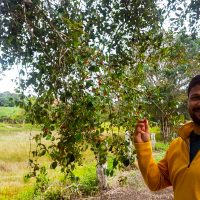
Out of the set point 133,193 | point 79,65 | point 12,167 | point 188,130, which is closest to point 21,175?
point 12,167

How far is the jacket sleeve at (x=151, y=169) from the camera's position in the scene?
2.37 meters

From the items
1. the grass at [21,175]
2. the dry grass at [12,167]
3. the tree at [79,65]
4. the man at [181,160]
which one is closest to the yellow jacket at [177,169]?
the man at [181,160]

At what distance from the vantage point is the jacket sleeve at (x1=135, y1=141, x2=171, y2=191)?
2.37 m

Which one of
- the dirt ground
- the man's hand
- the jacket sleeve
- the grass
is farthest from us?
the grass

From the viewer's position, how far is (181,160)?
2.21 m

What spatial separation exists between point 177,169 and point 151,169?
0.23 m

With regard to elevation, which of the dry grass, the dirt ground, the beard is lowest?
the dirt ground

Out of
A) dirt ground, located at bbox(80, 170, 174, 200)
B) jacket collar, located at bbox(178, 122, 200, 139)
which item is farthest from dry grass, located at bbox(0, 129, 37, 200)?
jacket collar, located at bbox(178, 122, 200, 139)

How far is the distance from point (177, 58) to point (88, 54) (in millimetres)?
2182

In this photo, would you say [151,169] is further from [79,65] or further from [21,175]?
[21,175]

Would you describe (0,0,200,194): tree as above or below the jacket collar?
above

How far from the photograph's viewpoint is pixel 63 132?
2738 millimetres

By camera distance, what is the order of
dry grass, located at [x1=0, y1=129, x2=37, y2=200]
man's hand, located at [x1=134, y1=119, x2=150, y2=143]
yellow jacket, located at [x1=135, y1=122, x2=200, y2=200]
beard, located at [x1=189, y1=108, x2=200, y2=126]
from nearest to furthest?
yellow jacket, located at [x1=135, y1=122, x2=200, y2=200] < beard, located at [x1=189, y1=108, x2=200, y2=126] < man's hand, located at [x1=134, y1=119, x2=150, y2=143] < dry grass, located at [x1=0, y1=129, x2=37, y2=200]

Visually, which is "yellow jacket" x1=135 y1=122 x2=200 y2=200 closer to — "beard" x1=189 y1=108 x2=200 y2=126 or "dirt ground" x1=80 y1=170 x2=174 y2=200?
"beard" x1=189 y1=108 x2=200 y2=126
